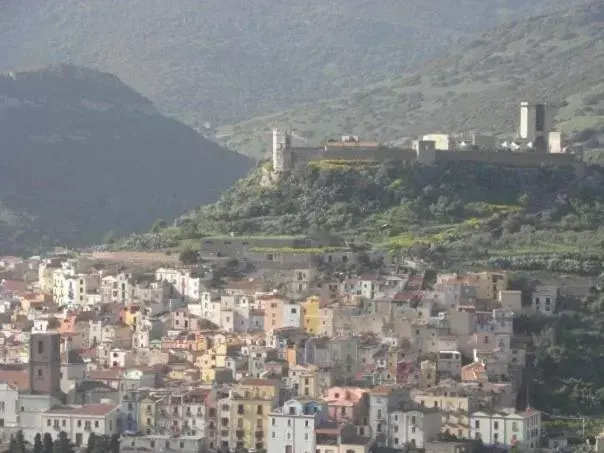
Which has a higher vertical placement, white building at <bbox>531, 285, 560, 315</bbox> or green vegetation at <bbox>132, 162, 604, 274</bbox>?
green vegetation at <bbox>132, 162, 604, 274</bbox>

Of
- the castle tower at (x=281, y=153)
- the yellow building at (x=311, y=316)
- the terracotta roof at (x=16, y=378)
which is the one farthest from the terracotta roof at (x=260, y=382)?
the castle tower at (x=281, y=153)

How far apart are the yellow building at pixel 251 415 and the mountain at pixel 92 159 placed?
56646 millimetres

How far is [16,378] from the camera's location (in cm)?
7575

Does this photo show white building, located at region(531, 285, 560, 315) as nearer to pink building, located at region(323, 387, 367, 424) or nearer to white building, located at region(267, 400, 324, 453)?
pink building, located at region(323, 387, 367, 424)

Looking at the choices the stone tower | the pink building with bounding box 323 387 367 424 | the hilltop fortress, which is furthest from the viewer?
the hilltop fortress

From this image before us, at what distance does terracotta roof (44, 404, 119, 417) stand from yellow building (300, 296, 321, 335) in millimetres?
8461

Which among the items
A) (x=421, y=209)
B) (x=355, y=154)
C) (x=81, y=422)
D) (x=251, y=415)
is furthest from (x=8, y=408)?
(x=355, y=154)

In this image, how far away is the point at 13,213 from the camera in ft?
436

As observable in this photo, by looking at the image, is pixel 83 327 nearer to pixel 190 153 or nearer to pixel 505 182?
pixel 505 182

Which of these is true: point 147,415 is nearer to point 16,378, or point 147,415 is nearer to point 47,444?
point 47,444

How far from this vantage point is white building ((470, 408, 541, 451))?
71.5 meters

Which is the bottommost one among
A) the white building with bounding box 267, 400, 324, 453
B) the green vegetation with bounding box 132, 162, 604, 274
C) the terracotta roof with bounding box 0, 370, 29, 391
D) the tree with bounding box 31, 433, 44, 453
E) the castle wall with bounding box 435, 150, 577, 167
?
the tree with bounding box 31, 433, 44, 453

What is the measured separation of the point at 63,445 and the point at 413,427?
27.5 feet

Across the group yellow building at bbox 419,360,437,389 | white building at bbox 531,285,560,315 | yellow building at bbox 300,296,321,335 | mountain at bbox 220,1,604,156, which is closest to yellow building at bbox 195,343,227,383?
yellow building at bbox 300,296,321,335
